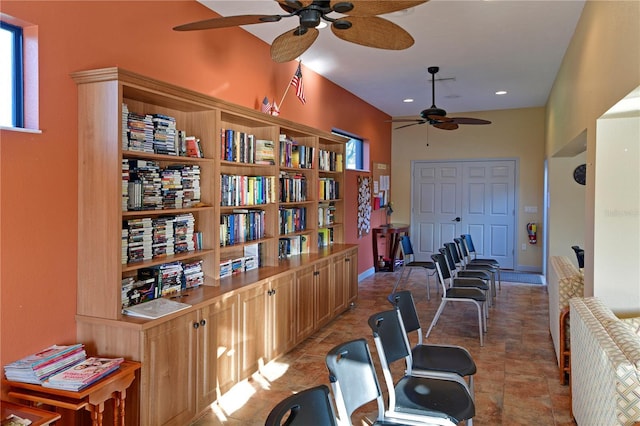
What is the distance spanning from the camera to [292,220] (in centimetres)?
472

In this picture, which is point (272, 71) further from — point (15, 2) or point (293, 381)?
point (293, 381)

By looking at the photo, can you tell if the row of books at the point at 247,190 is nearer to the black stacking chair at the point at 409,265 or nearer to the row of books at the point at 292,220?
the row of books at the point at 292,220

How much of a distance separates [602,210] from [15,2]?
374 cm

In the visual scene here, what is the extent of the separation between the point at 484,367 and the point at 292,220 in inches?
89.6

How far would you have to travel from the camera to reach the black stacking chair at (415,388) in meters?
2.20

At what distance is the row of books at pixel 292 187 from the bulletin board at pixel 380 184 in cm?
340

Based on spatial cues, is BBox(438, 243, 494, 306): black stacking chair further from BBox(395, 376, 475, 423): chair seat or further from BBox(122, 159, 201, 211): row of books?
BBox(122, 159, 201, 211): row of books

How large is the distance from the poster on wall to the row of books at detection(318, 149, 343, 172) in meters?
1.72

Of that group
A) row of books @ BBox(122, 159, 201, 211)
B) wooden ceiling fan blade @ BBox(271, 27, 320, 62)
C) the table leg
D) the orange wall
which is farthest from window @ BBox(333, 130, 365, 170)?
the table leg

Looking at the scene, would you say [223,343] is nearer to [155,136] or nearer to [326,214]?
[155,136]

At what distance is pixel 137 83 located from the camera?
2582 millimetres

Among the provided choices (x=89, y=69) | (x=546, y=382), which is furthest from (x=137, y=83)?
(x=546, y=382)

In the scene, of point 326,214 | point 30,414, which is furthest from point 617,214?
point 30,414

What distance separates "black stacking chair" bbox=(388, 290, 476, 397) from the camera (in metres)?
2.66
